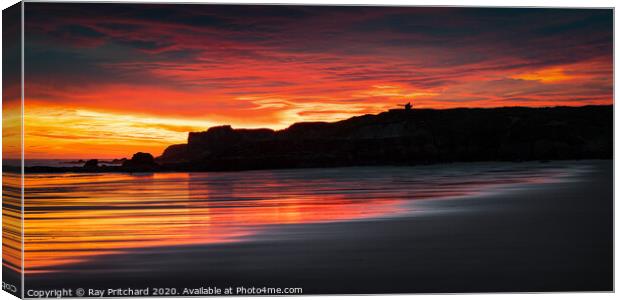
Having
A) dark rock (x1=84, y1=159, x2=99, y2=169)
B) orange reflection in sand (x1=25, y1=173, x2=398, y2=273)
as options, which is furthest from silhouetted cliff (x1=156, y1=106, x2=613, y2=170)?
dark rock (x1=84, y1=159, x2=99, y2=169)

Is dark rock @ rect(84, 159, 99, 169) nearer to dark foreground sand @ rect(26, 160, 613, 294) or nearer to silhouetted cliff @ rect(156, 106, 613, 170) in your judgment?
silhouetted cliff @ rect(156, 106, 613, 170)

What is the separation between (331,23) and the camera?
10703 mm

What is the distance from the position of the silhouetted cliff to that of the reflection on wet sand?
168 mm

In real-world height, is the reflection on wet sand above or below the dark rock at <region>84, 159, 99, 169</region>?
below

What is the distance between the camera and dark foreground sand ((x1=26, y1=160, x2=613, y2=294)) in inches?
392

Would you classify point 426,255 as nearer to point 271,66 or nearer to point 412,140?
point 412,140

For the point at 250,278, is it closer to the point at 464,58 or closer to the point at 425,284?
the point at 425,284

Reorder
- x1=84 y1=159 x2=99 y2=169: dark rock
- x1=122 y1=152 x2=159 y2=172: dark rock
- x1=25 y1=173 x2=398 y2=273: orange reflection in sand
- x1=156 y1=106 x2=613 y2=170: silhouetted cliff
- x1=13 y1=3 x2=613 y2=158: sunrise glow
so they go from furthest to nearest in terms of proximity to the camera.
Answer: x1=156 y1=106 x2=613 y2=170: silhouetted cliff → x1=122 y1=152 x2=159 y2=172: dark rock → x1=84 y1=159 x2=99 y2=169: dark rock → x1=13 y1=3 x2=613 y2=158: sunrise glow → x1=25 y1=173 x2=398 y2=273: orange reflection in sand

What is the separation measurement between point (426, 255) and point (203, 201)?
8.84ft

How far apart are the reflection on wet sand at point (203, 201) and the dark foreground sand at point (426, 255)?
0.17 metres


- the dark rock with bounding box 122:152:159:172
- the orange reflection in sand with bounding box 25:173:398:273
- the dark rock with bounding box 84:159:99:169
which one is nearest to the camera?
the orange reflection in sand with bounding box 25:173:398:273

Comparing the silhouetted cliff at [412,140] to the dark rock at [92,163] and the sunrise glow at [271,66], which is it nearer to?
→ the sunrise glow at [271,66]

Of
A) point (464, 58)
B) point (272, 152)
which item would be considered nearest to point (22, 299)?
point (272, 152)

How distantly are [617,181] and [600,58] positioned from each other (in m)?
1.47
